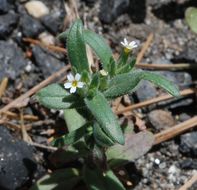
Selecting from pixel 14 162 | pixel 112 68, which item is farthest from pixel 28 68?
pixel 112 68

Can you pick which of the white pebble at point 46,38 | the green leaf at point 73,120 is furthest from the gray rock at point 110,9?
the green leaf at point 73,120

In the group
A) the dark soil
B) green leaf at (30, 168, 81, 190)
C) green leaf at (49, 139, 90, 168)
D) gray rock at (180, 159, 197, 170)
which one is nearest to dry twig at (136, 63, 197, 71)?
the dark soil

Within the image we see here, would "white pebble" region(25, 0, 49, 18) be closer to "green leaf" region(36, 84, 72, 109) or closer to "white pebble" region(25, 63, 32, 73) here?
"white pebble" region(25, 63, 32, 73)

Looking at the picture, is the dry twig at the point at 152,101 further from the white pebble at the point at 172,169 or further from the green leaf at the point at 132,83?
the green leaf at the point at 132,83

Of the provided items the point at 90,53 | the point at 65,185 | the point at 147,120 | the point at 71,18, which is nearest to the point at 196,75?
the point at 147,120

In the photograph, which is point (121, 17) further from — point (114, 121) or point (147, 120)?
point (114, 121)
